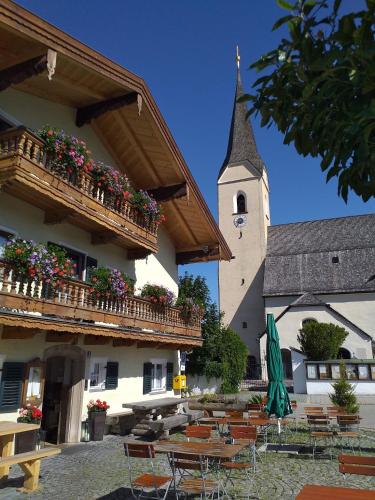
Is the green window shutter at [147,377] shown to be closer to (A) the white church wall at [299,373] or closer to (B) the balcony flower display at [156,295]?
(B) the balcony flower display at [156,295]

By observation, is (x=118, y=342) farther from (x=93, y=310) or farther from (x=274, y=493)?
(x=274, y=493)

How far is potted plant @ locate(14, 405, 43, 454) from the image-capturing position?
8.63m

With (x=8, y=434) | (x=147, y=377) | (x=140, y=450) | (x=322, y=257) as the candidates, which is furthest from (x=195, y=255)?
(x=322, y=257)

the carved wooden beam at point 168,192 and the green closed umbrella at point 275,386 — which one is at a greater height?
the carved wooden beam at point 168,192

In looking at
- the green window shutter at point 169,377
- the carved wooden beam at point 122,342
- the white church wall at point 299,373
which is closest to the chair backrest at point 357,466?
the carved wooden beam at point 122,342

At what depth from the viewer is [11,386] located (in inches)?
357

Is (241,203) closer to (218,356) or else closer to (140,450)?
(218,356)

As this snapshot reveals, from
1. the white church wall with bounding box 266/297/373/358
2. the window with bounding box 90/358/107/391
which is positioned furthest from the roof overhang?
the white church wall with bounding box 266/297/373/358

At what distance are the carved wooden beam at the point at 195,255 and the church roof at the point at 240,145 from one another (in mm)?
30714

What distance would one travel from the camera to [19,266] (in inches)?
330

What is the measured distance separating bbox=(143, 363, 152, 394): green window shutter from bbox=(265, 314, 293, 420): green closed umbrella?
176 inches

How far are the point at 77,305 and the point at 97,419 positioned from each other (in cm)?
346

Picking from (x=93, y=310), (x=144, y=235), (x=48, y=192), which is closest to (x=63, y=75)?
(x=48, y=192)

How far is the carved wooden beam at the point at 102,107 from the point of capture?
1184 centimetres
